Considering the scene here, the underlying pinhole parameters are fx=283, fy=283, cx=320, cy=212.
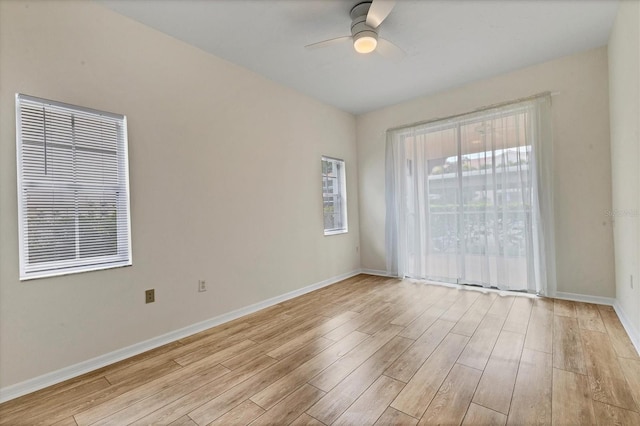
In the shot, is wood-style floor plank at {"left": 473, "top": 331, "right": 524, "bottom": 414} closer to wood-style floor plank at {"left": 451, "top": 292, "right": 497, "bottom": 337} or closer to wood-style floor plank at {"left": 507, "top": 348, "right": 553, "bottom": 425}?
wood-style floor plank at {"left": 507, "top": 348, "right": 553, "bottom": 425}

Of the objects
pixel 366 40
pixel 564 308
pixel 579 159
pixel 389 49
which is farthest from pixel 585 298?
pixel 366 40

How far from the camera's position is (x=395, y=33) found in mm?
2639

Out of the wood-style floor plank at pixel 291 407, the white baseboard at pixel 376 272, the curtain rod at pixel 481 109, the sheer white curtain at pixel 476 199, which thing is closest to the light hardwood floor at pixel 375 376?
the wood-style floor plank at pixel 291 407

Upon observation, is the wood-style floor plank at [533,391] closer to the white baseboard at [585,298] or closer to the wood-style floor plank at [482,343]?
the wood-style floor plank at [482,343]

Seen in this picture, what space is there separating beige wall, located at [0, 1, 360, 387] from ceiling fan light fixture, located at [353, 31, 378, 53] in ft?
4.71

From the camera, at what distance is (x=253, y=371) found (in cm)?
199

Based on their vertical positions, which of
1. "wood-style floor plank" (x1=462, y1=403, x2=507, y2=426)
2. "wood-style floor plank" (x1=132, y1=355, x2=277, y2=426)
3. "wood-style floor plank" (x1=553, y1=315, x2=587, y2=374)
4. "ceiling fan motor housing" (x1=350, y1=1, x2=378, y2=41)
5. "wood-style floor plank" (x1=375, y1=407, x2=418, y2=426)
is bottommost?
"wood-style floor plank" (x1=132, y1=355, x2=277, y2=426)

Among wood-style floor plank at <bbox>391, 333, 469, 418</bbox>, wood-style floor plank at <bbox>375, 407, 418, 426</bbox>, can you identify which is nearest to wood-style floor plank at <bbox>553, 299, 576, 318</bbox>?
wood-style floor plank at <bbox>391, 333, 469, 418</bbox>

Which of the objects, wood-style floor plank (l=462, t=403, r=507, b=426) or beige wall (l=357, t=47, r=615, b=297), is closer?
wood-style floor plank (l=462, t=403, r=507, b=426)

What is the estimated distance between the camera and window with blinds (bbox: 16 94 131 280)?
73.9 inches

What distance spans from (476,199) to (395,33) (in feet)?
7.45

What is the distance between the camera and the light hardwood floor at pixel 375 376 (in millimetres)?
1539

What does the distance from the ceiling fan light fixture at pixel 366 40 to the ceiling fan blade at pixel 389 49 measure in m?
0.08

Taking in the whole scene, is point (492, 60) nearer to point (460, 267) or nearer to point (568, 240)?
point (568, 240)
